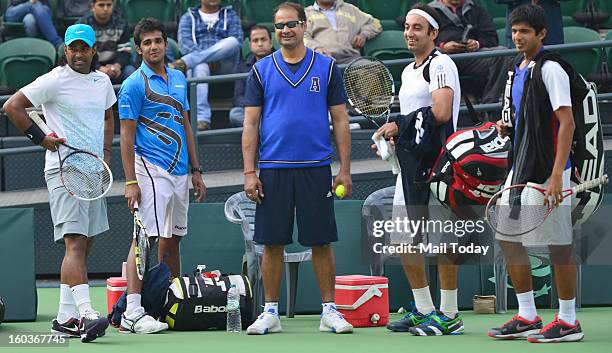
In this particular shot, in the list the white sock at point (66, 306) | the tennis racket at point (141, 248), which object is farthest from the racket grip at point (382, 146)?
the white sock at point (66, 306)

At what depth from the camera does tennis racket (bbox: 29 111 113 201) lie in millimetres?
7688

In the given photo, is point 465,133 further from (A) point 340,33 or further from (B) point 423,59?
(A) point 340,33

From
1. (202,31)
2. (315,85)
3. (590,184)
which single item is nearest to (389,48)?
(202,31)

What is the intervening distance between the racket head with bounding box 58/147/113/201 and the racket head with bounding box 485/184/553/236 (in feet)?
7.50

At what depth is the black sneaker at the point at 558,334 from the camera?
736 cm

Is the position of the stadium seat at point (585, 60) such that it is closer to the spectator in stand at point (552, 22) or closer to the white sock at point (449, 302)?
the spectator in stand at point (552, 22)

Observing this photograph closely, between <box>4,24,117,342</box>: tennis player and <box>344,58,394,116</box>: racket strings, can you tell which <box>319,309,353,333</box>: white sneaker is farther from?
<box>4,24,117,342</box>: tennis player

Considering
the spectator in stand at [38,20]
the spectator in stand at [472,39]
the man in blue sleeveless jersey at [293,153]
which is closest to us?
the man in blue sleeveless jersey at [293,153]

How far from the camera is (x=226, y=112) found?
43.3ft

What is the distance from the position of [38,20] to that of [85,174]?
6.38 metres

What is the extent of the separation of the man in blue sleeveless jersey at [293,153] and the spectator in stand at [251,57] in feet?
12.9

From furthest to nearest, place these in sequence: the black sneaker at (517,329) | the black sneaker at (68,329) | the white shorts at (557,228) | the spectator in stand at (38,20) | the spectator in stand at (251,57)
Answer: the spectator in stand at (38,20)
the spectator in stand at (251,57)
the black sneaker at (68,329)
the black sneaker at (517,329)
the white shorts at (557,228)

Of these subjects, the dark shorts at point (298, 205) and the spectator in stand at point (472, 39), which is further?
Answer: the spectator in stand at point (472, 39)

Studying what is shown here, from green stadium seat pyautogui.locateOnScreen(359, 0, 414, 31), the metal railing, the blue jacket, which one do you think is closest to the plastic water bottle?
the metal railing
